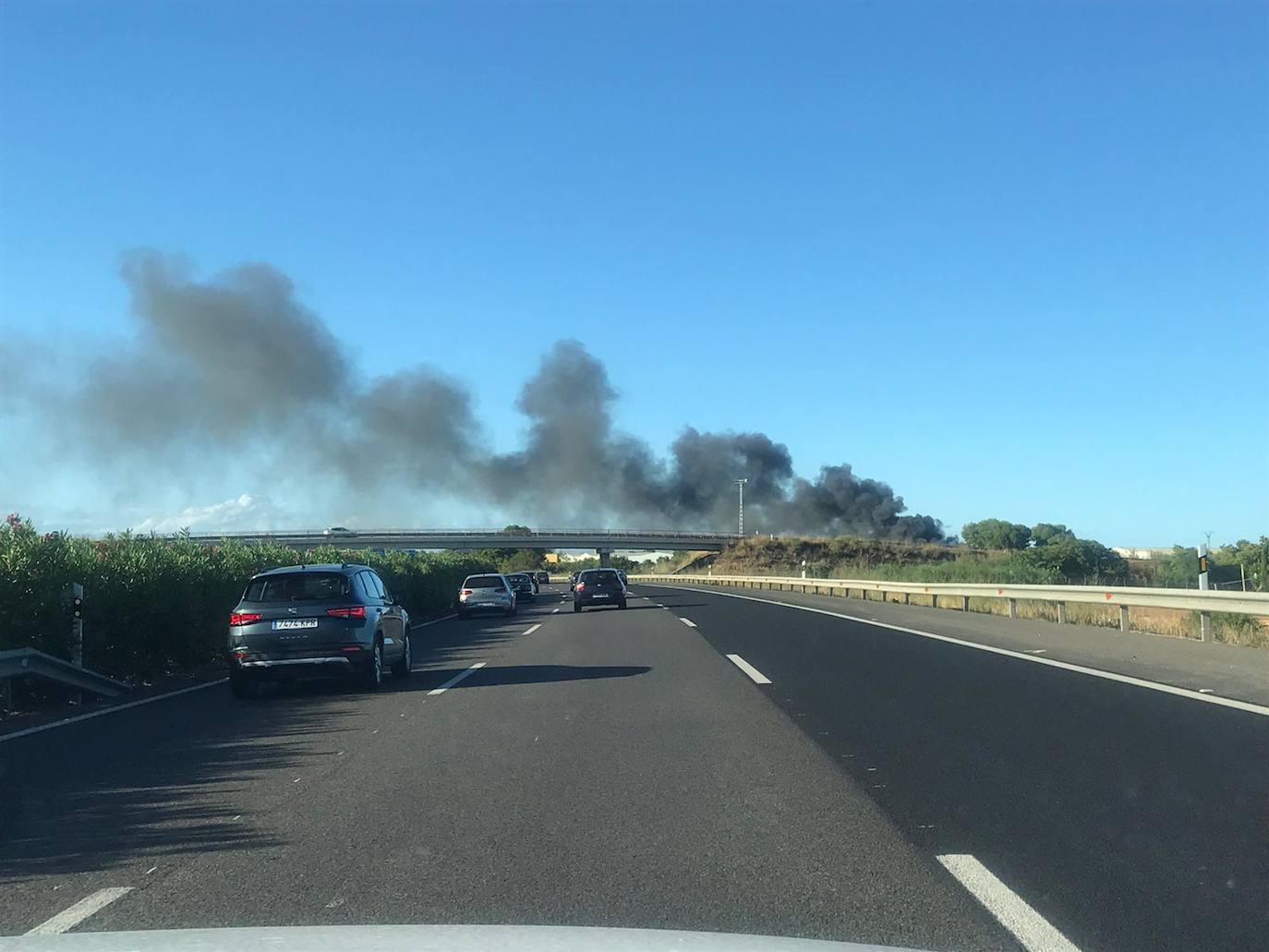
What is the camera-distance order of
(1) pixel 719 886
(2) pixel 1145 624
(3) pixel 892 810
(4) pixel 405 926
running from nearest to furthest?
(4) pixel 405 926
(1) pixel 719 886
(3) pixel 892 810
(2) pixel 1145 624

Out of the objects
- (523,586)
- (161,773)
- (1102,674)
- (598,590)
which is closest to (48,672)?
(161,773)

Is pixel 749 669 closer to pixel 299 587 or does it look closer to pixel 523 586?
pixel 299 587

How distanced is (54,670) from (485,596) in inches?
859

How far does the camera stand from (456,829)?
6.69 m

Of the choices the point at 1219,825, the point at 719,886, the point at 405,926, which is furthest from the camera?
the point at 1219,825

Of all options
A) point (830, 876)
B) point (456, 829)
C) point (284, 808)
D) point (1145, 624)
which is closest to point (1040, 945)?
point (830, 876)

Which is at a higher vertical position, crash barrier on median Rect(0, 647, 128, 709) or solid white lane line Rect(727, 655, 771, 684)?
crash barrier on median Rect(0, 647, 128, 709)

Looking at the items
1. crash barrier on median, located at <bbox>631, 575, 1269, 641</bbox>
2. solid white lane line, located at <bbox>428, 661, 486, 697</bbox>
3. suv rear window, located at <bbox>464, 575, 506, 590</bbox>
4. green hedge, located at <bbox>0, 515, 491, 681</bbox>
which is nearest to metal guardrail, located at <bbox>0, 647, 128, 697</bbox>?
green hedge, located at <bbox>0, 515, 491, 681</bbox>

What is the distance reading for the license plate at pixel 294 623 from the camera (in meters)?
13.8

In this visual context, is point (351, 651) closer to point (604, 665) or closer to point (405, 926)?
point (604, 665)

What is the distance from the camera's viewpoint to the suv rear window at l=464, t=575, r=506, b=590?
115 ft

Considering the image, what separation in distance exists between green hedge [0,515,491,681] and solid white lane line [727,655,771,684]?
865 cm

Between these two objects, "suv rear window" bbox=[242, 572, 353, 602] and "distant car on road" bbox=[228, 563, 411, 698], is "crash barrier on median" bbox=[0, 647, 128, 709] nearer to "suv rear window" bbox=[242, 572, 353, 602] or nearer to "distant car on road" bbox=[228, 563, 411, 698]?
"distant car on road" bbox=[228, 563, 411, 698]

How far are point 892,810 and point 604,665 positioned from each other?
9.54 metres
